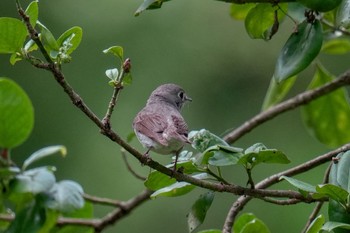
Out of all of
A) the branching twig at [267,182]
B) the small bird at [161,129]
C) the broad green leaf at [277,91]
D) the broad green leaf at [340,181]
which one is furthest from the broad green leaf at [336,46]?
the broad green leaf at [340,181]

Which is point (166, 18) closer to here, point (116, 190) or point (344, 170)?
point (116, 190)

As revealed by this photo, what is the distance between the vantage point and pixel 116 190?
20.1ft

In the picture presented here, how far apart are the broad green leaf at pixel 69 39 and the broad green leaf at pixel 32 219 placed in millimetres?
397

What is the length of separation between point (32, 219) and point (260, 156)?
588mm

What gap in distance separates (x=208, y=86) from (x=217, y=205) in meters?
1.13

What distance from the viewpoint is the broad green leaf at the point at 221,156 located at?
2.13 m

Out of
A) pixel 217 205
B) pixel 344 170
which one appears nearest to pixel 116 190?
pixel 217 205

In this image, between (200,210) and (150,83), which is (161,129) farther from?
(150,83)

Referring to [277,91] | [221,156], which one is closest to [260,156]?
[221,156]

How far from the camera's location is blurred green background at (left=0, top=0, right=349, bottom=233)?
20.0ft

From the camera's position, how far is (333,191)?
6.70ft

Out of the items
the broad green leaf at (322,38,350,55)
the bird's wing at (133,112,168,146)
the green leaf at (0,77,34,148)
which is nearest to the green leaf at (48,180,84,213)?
the green leaf at (0,77,34,148)

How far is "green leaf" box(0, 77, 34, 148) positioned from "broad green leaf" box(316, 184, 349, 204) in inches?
28.4

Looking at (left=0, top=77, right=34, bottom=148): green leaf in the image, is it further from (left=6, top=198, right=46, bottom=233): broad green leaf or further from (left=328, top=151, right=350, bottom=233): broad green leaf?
(left=328, top=151, right=350, bottom=233): broad green leaf
